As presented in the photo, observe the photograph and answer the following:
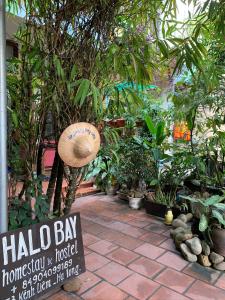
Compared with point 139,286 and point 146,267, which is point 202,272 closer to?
point 146,267

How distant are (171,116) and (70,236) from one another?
241 cm

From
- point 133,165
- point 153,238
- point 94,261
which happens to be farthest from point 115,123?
point 94,261

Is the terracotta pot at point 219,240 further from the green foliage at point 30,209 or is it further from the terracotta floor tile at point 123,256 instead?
the green foliage at point 30,209

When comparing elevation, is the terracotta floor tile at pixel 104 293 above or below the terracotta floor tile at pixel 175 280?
above

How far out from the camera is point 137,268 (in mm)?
2025

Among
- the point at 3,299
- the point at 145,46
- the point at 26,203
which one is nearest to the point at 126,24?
the point at 145,46

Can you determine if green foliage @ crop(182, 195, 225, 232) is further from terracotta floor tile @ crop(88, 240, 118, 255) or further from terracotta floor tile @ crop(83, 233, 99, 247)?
terracotta floor tile @ crop(83, 233, 99, 247)

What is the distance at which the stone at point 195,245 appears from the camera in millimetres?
2143

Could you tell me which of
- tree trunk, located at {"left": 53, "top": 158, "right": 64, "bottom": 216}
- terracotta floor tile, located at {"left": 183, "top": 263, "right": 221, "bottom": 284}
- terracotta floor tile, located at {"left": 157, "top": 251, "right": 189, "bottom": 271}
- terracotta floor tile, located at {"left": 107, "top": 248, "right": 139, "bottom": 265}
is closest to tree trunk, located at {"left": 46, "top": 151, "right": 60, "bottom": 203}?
tree trunk, located at {"left": 53, "top": 158, "right": 64, "bottom": 216}

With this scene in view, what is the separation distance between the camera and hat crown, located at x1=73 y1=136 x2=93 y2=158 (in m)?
1.50

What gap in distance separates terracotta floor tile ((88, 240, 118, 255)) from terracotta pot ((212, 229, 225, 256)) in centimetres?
84

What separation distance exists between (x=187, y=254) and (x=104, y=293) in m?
0.80

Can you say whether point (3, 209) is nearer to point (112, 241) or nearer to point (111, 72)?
point (111, 72)

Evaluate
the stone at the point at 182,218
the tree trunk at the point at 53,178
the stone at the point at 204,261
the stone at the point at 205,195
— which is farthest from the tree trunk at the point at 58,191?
the stone at the point at 205,195
